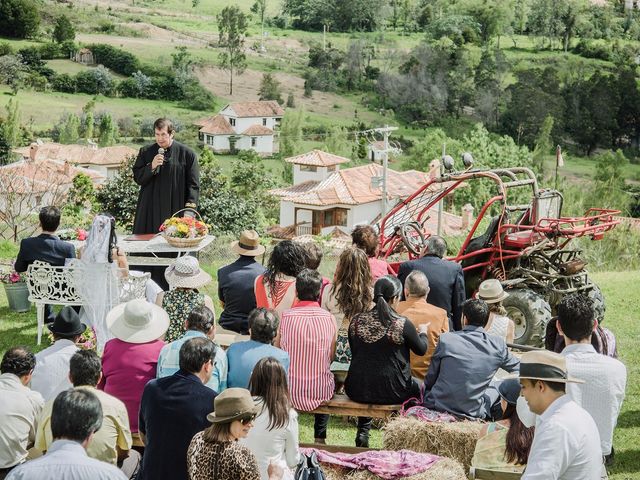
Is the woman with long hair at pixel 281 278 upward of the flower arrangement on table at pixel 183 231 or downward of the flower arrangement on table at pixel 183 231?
upward

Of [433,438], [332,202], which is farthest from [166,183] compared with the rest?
[332,202]

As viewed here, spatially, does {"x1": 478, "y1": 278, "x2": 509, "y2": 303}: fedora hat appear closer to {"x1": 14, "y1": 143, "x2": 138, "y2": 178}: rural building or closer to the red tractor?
the red tractor

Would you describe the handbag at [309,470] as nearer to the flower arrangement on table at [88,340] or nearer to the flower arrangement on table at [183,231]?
the flower arrangement on table at [88,340]

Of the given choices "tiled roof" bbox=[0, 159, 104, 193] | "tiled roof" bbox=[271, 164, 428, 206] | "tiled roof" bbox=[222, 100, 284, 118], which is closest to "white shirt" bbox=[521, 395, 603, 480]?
"tiled roof" bbox=[0, 159, 104, 193]

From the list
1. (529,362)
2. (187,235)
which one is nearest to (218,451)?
(529,362)

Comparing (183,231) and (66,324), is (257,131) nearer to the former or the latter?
(183,231)

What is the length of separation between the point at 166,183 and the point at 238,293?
9.72 feet

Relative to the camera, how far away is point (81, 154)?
88062mm

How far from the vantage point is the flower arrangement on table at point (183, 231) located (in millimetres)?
9359

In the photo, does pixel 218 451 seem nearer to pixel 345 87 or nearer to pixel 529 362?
pixel 529 362

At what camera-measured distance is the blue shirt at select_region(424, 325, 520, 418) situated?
20.3 feet

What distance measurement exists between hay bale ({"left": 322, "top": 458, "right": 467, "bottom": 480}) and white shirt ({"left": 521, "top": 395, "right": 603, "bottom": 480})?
4.70 feet

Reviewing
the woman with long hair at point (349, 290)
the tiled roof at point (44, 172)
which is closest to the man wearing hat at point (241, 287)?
the woman with long hair at point (349, 290)

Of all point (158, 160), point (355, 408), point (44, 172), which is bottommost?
point (44, 172)
